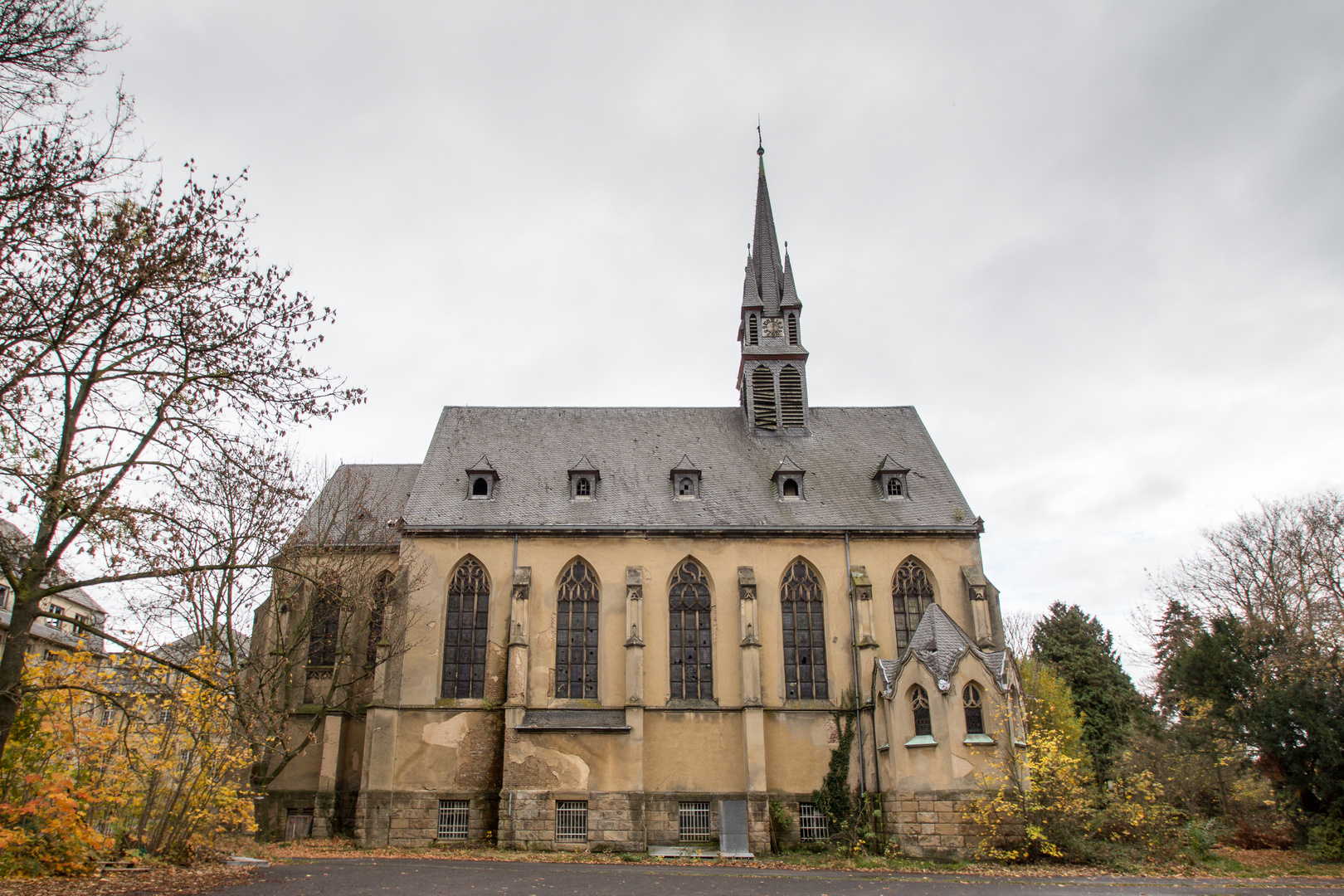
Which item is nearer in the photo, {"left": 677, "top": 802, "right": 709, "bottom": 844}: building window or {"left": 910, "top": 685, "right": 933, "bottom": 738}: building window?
{"left": 910, "top": 685, "right": 933, "bottom": 738}: building window

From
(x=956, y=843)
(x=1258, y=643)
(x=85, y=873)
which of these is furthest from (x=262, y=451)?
(x=1258, y=643)

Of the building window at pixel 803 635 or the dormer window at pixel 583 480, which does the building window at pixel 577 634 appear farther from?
the building window at pixel 803 635

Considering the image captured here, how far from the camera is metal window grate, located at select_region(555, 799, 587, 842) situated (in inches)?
880

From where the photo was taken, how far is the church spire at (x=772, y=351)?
99.6 ft

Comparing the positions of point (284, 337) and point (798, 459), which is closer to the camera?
point (284, 337)

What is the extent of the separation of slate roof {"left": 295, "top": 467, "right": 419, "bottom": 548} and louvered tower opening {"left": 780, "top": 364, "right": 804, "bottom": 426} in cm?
1078

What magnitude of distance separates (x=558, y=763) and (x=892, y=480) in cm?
1351

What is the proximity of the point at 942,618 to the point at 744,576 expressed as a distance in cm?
561

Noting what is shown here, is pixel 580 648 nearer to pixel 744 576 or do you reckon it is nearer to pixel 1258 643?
pixel 744 576

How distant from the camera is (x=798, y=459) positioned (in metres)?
28.9

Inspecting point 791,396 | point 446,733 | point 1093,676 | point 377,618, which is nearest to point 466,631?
point 377,618

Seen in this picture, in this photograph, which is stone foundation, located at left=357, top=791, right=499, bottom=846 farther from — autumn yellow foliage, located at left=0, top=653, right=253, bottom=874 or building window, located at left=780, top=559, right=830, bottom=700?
building window, located at left=780, top=559, right=830, bottom=700

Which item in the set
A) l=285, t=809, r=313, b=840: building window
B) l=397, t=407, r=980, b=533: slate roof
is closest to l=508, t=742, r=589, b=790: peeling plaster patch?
l=285, t=809, r=313, b=840: building window

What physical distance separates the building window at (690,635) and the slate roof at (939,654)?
4845 millimetres
